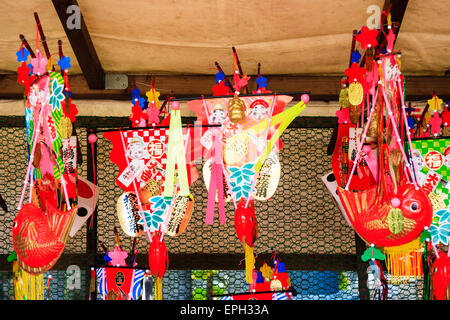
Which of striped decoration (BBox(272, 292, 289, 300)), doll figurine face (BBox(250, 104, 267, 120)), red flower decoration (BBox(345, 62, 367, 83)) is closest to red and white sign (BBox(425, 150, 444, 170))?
red flower decoration (BBox(345, 62, 367, 83))

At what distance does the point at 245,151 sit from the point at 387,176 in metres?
0.68

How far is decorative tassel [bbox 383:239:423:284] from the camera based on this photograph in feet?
9.09

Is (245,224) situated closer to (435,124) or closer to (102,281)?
(102,281)

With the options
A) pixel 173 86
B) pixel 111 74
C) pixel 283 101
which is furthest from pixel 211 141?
pixel 111 74

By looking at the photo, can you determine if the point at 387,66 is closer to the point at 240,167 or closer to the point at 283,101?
the point at 283,101

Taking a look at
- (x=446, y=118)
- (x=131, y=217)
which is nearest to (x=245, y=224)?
(x=131, y=217)

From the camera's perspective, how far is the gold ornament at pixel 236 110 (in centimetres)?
291

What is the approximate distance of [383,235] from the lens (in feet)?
8.79

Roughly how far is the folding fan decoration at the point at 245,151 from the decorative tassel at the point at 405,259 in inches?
24.9

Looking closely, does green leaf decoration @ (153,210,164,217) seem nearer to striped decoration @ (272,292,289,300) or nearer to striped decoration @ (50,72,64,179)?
striped decoration @ (50,72,64,179)

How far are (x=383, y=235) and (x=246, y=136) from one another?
2.61 ft

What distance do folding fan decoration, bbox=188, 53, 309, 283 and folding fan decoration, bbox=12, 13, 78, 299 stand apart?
68 centimetres

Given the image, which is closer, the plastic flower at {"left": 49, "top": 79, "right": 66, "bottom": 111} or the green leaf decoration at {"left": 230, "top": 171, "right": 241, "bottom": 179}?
the plastic flower at {"left": 49, "top": 79, "right": 66, "bottom": 111}

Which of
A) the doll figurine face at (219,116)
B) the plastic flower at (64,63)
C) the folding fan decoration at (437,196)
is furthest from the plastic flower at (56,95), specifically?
the folding fan decoration at (437,196)
